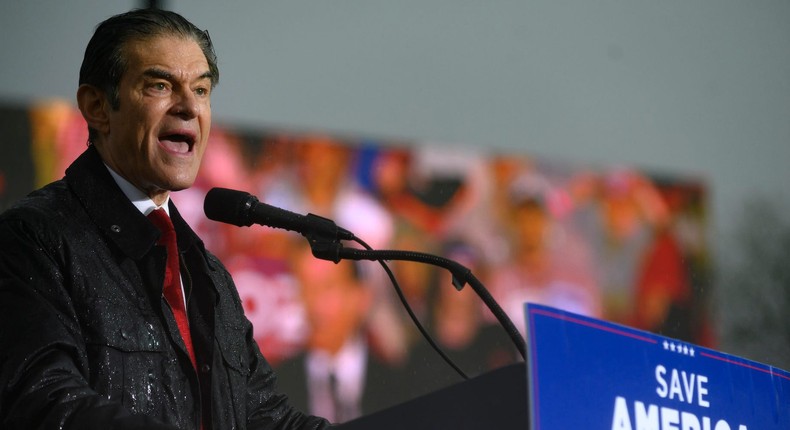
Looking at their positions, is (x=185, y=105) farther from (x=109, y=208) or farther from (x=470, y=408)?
(x=470, y=408)

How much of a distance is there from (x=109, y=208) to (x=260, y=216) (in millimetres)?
194

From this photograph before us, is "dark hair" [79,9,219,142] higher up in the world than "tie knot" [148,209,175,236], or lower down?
higher up

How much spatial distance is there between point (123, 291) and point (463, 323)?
2.15 metres

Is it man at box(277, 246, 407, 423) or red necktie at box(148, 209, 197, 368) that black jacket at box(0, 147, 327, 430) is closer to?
red necktie at box(148, 209, 197, 368)

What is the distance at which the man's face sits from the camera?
1.42 metres

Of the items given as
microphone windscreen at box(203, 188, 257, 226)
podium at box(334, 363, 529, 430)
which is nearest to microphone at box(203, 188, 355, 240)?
microphone windscreen at box(203, 188, 257, 226)

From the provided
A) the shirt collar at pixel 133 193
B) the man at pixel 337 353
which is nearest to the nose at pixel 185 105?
the shirt collar at pixel 133 193

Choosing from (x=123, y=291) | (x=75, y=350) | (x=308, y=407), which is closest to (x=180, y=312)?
(x=123, y=291)

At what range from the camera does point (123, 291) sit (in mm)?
1327

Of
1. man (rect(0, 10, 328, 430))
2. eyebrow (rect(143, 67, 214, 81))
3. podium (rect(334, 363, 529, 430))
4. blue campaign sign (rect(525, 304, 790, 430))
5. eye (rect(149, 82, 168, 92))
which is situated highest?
eyebrow (rect(143, 67, 214, 81))

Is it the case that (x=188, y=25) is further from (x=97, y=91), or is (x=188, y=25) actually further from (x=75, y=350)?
(x=75, y=350)

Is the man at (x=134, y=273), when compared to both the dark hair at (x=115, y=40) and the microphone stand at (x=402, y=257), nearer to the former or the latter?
the dark hair at (x=115, y=40)

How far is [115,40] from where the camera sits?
143cm

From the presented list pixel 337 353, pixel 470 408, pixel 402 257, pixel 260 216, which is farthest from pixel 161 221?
pixel 337 353
